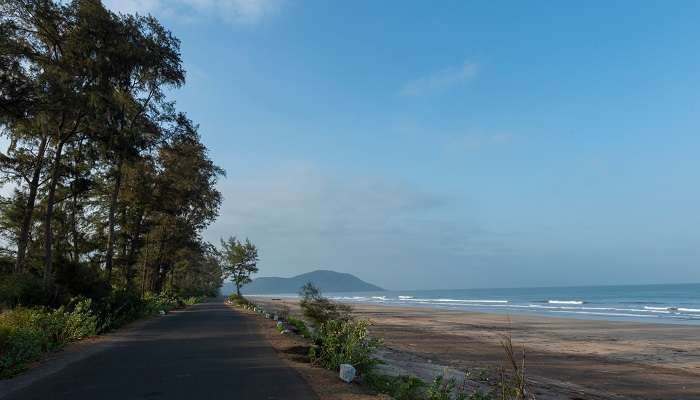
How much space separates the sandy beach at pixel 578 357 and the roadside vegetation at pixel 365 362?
993mm

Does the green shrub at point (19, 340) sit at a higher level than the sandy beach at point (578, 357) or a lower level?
higher

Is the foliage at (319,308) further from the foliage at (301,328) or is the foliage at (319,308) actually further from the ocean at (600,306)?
the ocean at (600,306)

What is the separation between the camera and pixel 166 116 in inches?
988

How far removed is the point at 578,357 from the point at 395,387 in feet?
44.6

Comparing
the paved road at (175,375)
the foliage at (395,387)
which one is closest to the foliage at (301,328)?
the paved road at (175,375)

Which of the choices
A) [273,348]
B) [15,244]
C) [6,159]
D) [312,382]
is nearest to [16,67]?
[6,159]

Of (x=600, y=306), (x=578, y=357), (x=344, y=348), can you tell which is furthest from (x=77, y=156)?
(x=600, y=306)

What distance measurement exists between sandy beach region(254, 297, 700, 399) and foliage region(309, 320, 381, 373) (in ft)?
7.92

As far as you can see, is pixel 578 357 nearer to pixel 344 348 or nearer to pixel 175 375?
pixel 344 348

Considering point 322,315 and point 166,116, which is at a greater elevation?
point 166,116

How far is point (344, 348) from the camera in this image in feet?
33.0

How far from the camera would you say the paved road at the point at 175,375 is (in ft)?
24.2

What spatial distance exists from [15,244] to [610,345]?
33223 millimetres

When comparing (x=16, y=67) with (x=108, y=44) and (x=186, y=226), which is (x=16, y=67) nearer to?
(x=108, y=44)
